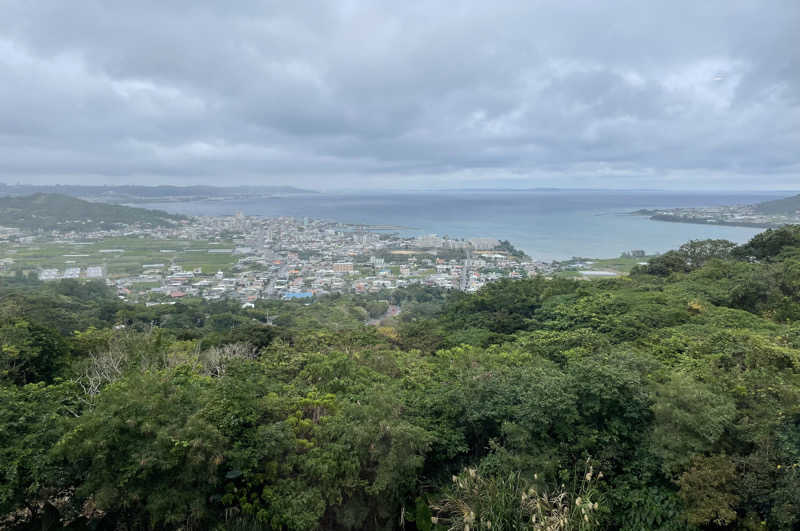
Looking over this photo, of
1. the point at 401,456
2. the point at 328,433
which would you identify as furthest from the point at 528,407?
the point at 328,433

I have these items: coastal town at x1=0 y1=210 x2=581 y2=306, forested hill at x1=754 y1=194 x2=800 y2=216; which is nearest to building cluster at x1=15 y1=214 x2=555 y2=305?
coastal town at x1=0 y1=210 x2=581 y2=306

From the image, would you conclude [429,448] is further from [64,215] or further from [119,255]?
[64,215]

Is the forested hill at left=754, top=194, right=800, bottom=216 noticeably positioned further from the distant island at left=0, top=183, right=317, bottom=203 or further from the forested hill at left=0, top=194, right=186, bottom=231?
the distant island at left=0, top=183, right=317, bottom=203

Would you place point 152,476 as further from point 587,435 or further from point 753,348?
point 753,348

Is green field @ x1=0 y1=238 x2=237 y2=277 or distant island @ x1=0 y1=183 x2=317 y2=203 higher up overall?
distant island @ x1=0 y1=183 x2=317 y2=203

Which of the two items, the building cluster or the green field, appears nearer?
the building cluster

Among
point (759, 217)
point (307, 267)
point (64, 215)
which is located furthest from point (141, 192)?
point (759, 217)
